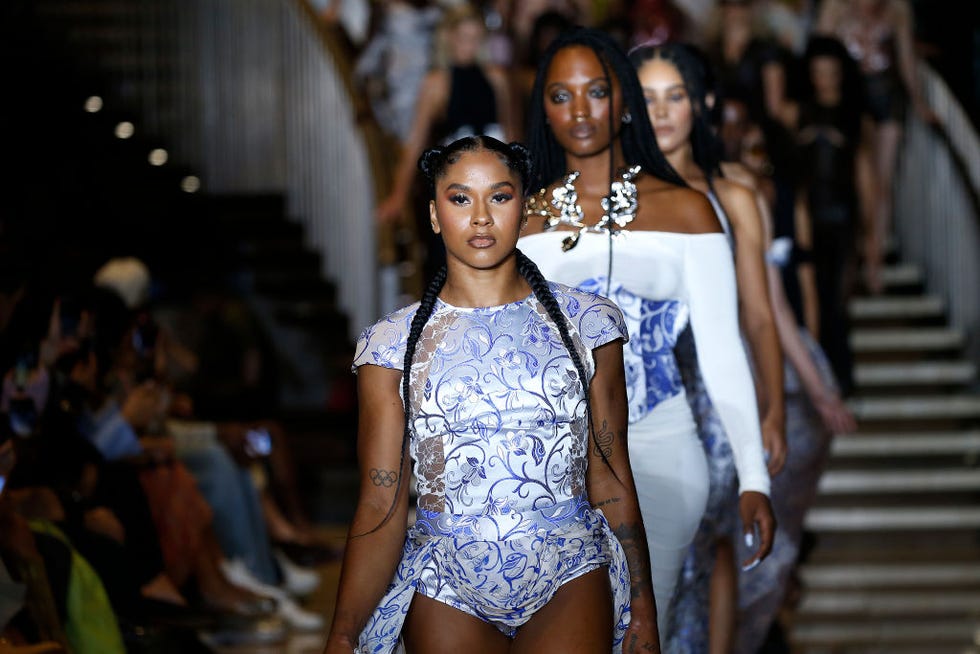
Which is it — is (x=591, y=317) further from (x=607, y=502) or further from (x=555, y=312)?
(x=607, y=502)

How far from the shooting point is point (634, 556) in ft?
10.2

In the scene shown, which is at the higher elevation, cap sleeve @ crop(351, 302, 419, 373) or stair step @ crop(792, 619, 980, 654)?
cap sleeve @ crop(351, 302, 419, 373)

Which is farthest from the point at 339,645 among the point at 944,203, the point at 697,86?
the point at 944,203

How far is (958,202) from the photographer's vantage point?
412 inches

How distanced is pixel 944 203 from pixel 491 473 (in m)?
8.32

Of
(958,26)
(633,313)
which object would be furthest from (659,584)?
(958,26)

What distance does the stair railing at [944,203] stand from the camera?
10.2 m

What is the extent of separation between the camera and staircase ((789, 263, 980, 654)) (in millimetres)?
6781

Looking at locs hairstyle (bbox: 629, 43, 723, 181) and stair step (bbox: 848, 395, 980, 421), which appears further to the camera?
stair step (bbox: 848, 395, 980, 421)

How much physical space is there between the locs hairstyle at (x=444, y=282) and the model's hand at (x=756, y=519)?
1005mm

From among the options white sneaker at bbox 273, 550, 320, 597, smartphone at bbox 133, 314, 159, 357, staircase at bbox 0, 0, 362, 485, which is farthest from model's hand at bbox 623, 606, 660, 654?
staircase at bbox 0, 0, 362, 485

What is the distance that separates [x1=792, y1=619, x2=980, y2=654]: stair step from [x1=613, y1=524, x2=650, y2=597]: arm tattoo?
3463mm

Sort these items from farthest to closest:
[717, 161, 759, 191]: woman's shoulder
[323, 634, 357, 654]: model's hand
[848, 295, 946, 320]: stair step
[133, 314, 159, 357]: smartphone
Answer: [848, 295, 946, 320]: stair step, [133, 314, 159, 357]: smartphone, [717, 161, 759, 191]: woman's shoulder, [323, 634, 357, 654]: model's hand

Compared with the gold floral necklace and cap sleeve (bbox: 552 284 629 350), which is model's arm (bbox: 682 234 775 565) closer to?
the gold floral necklace
